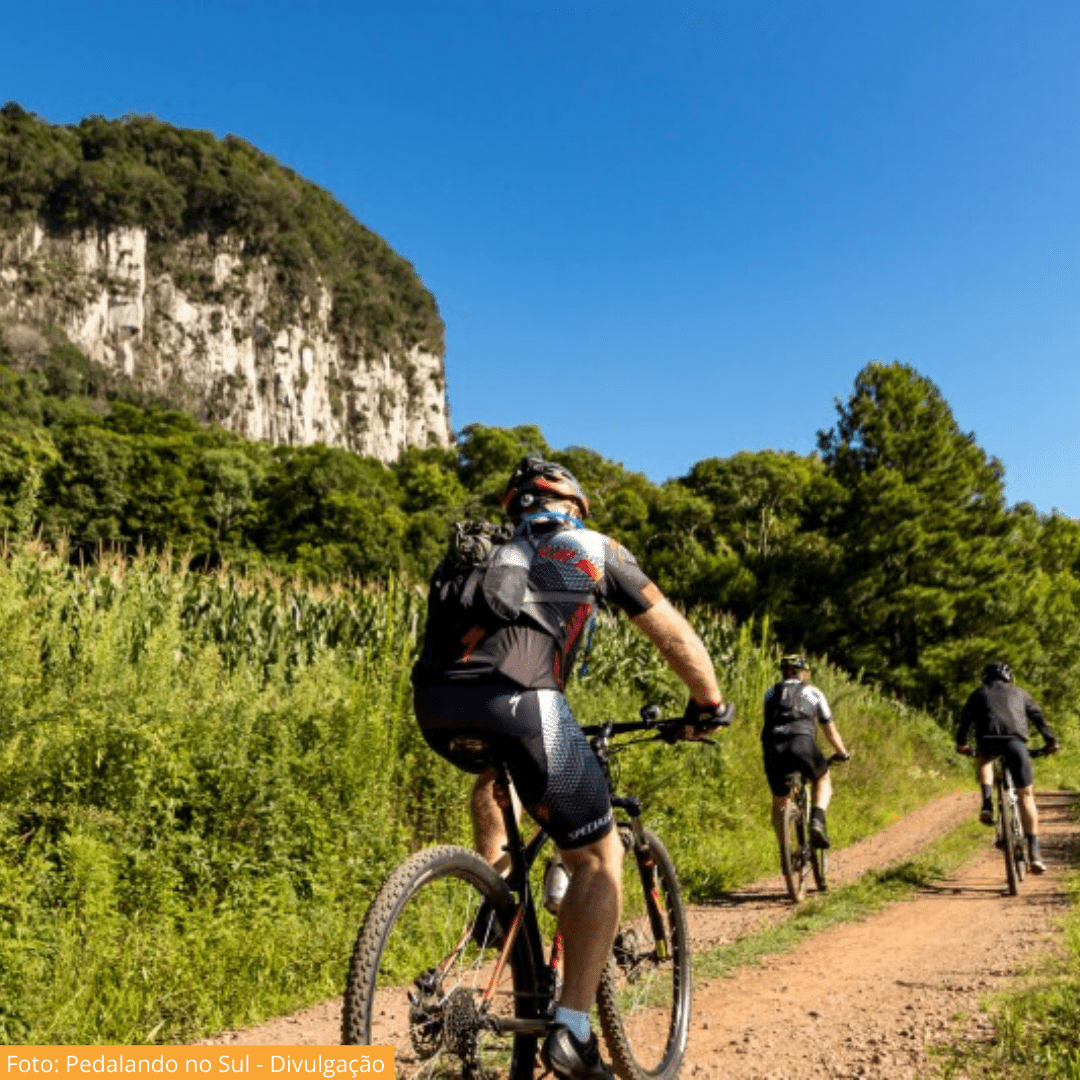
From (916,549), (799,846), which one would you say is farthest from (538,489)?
(916,549)

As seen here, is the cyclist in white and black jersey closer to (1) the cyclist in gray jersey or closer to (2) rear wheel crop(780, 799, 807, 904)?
(2) rear wheel crop(780, 799, 807, 904)

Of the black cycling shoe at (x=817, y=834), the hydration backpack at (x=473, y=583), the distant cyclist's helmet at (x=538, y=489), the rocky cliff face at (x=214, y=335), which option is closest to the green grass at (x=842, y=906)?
the black cycling shoe at (x=817, y=834)

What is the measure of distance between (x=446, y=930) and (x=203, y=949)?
2580 millimetres

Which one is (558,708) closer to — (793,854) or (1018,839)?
(793,854)

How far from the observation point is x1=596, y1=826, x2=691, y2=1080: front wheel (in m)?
3.90

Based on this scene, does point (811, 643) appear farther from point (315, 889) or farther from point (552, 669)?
point (552, 669)

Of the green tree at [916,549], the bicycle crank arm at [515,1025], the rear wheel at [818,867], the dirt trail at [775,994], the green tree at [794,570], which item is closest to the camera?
the bicycle crank arm at [515,1025]

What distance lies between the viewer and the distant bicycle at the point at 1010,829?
9203mm

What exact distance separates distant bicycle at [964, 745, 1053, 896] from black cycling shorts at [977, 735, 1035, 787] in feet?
0.24

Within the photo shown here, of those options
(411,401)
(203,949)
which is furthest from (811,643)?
(411,401)

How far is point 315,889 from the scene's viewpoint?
612cm

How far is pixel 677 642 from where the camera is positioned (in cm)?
340

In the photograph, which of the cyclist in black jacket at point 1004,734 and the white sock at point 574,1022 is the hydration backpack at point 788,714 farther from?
the white sock at point 574,1022
